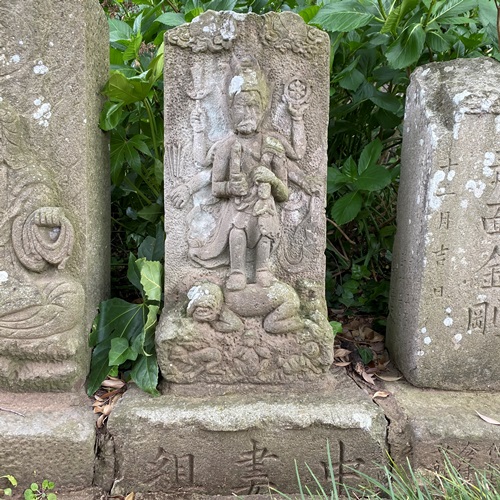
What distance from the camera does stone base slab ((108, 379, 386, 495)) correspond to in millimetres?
2305

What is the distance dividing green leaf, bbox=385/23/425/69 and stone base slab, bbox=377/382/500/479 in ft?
5.82

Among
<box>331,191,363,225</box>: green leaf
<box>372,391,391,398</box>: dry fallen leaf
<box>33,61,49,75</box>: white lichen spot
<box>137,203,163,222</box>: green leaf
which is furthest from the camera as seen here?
<box>137,203,163,222</box>: green leaf

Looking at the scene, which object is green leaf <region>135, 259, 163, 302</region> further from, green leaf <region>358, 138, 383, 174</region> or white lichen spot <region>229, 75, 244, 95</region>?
green leaf <region>358, 138, 383, 174</region>

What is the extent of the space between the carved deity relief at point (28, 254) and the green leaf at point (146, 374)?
0.34 m

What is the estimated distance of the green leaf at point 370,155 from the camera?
3190 mm

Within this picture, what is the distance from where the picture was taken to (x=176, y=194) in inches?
99.8

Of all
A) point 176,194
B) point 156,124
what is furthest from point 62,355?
point 156,124

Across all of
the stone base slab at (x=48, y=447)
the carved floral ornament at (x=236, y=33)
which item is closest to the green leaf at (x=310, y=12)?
the carved floral ornament at (x=236, y=33)

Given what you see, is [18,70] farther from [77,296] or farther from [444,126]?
[444,126]

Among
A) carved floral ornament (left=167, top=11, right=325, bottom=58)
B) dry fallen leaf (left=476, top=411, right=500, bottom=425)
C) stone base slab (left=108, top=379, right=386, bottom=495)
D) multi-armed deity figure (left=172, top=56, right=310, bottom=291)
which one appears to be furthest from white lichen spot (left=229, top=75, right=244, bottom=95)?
dry fallen leaf (left=476, top=411, right=500, bottom=425)

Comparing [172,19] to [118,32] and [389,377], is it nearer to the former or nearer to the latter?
[118,32]

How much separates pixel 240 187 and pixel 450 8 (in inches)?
63.0

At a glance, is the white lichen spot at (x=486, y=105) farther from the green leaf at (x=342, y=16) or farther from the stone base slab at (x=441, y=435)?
the stone base slab at (x=441, y=435)

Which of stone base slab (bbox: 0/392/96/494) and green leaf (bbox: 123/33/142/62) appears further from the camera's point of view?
green leaf (bbox: 123/33/142/62)
